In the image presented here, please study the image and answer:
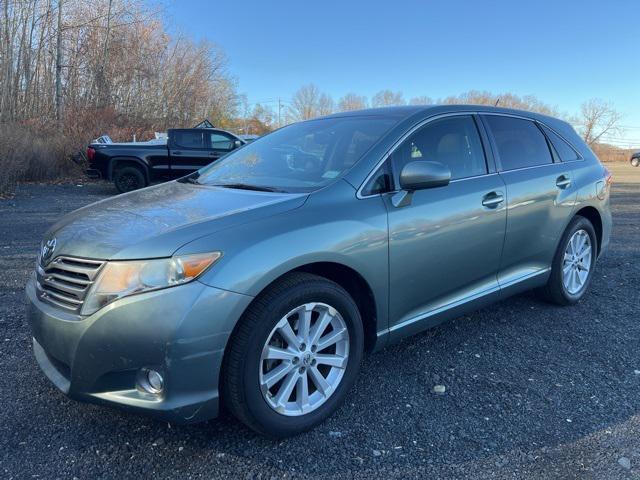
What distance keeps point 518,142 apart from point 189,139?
968 centimetres

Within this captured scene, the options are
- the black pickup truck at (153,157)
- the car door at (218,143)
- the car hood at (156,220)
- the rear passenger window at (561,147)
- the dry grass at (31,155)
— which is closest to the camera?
the car hood at (156,220)

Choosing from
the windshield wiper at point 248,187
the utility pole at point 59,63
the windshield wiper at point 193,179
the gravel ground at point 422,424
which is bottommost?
the gravel ground at point 422,424

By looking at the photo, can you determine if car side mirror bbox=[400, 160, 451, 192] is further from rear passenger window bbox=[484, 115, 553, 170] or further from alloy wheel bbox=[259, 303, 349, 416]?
rear passenger window bbox=[484, 115, 553, 170]

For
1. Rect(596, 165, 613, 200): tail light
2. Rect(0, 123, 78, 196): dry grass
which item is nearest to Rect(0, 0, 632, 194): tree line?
Rect(0, 123, 78, 196): dry grass

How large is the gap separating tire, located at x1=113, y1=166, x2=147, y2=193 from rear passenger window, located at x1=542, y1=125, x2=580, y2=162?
979cm

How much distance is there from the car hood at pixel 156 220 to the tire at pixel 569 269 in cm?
260

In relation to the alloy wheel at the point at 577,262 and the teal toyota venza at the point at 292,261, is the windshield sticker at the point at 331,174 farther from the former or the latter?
the alloy wheel at the point at 577,262

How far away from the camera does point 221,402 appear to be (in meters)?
2.16

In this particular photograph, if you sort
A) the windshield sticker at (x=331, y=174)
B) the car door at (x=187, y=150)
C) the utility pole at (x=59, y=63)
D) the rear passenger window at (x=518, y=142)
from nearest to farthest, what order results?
the windshield sticker at (x=331, y=174) → the rear passenger window at (x=518, y=142) → the car door at (x=187, y=150) → the utility pole at (x=59, y=63)

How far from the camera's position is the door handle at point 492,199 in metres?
3.17

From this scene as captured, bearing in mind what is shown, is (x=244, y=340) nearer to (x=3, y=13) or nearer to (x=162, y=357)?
(x=162, y=357)

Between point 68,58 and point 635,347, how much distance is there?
25221mm

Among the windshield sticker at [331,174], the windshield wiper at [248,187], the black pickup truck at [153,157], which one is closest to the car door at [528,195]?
the windshield sticker at [331,174]

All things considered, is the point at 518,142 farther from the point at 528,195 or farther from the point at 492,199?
the point at 492,199
